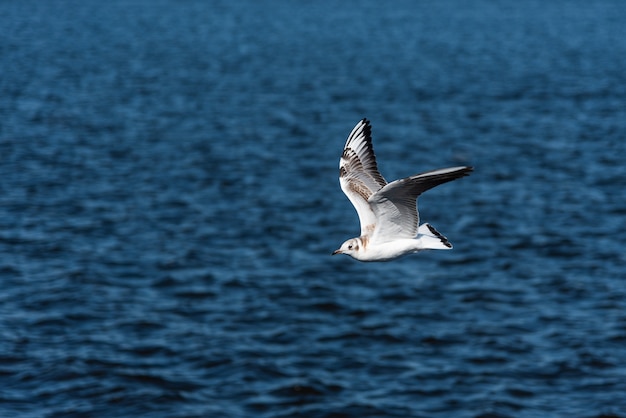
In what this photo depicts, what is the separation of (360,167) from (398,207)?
209 cm

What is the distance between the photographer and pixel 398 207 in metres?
12.7

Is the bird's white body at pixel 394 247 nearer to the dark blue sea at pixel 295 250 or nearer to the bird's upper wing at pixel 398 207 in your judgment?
the bird's upper wing at pixel 398 207

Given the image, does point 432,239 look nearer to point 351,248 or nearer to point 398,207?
point 398,207

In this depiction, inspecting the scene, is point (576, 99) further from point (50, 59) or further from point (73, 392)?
point (73, 392)

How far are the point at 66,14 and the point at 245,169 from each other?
78.5 meters

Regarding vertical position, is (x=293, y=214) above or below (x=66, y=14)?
below

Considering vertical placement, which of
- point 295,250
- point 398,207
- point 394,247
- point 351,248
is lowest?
point 394,247

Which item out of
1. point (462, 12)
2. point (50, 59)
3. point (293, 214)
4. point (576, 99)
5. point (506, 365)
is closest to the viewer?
point (506, 365)

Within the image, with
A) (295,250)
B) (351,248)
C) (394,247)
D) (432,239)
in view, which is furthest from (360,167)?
(295,250)

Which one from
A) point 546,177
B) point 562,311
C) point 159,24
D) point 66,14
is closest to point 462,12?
point 159,24

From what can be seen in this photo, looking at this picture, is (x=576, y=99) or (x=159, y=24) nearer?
(x=576, y=99)

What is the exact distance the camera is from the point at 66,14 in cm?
11619

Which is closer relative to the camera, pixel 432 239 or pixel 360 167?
pixel 432 239

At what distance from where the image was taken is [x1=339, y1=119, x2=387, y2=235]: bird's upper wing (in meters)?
14.2
